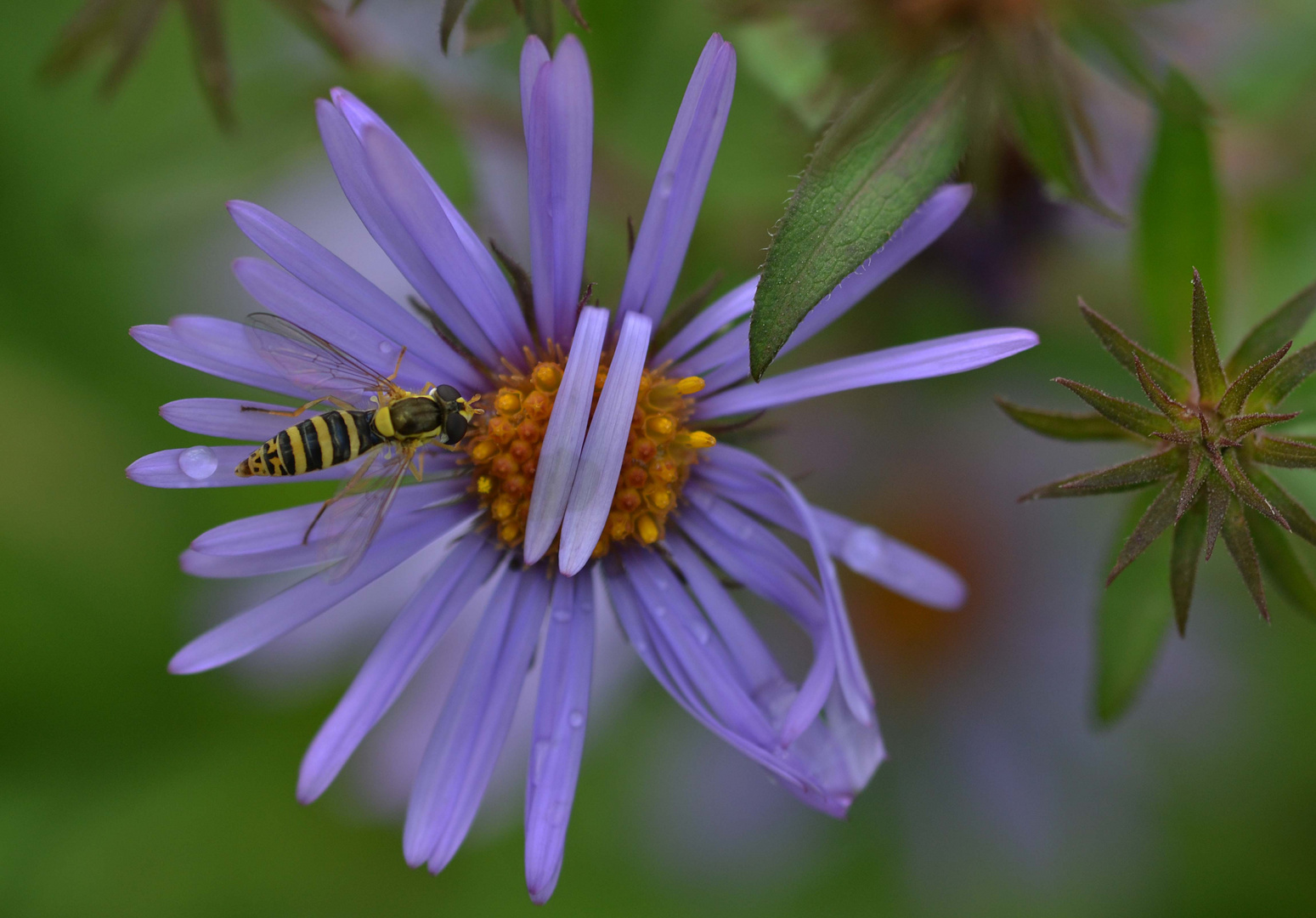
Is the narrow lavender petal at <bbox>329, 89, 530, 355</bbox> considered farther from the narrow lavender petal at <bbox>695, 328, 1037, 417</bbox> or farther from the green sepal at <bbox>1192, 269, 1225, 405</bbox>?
the green sepal at <bbox>1192, 269, 1225, 405</bbox>

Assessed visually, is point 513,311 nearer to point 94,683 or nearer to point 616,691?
point 616,691

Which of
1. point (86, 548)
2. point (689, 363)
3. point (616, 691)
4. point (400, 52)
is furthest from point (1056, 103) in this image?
point (86, 548)

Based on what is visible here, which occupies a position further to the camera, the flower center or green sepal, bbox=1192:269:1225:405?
the flower center

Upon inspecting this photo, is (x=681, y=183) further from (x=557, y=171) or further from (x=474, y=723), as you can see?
(x=474, y=723)

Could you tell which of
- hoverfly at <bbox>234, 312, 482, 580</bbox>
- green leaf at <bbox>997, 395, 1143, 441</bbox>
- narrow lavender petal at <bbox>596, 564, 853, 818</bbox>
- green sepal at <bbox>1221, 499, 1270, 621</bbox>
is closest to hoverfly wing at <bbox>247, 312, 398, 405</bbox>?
hoverfly at <bbox>234, 312, 482, 580</bbox>

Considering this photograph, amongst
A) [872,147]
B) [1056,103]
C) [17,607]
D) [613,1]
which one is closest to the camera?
[872,147]

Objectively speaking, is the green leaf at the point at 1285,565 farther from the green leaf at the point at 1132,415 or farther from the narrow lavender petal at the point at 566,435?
the narrow lavender petal at the point at 566,435

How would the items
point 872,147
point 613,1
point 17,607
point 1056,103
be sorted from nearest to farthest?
1. point 872,147
2. point 1056,103
3. point 613,1
4. point 17,607
